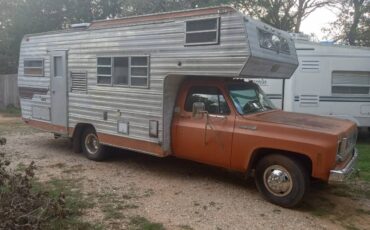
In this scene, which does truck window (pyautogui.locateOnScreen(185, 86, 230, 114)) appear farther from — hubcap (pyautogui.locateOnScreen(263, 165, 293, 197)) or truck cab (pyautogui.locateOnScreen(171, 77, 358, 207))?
hubcap (pyautogui.locateOnScreen(263, 165, 293, 197))

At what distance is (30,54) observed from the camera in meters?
10.4

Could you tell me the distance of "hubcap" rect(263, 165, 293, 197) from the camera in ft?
19.8

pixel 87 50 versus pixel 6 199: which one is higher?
pixel 87 50

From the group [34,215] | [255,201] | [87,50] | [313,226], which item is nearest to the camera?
[34,215]

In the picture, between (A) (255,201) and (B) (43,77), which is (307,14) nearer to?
(B) (43,77)

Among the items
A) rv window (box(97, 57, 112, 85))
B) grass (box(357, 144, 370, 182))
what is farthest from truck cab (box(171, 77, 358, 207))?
rv window (box(97, 57, 112, 85))

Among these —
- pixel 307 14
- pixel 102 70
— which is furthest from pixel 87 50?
pixel 307 14

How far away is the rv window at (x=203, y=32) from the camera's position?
6.42m

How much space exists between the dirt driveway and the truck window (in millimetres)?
1310

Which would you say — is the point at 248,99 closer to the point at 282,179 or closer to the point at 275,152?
the point at 275,152

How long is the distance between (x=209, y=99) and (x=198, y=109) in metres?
0.32

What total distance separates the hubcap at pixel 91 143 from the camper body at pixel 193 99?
22mm

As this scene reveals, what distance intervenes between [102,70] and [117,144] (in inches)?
62.5

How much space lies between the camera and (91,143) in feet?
29.8
